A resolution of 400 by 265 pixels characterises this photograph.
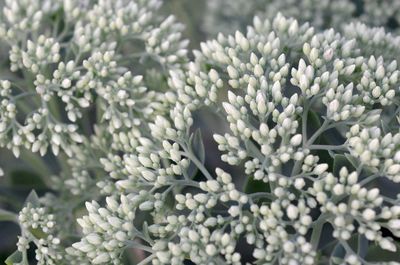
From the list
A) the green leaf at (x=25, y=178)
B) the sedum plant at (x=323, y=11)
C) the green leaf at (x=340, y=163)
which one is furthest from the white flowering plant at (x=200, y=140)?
the sedum plant at (x=323, y=11)

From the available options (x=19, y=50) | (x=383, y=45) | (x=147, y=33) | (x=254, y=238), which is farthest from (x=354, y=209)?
(x=19, y=50)

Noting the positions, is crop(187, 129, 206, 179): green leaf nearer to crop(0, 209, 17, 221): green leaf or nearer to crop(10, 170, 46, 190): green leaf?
crop(0, 209, 17, 221): green leaf

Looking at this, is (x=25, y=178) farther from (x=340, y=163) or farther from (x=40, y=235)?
(x=340, y=163)

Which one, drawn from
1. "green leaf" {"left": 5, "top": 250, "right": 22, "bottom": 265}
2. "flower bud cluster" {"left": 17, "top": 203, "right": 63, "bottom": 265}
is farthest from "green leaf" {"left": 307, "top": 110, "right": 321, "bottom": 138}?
"green leaf" {"left": 5, "top": 250, "right": 22, "bottom": 265}

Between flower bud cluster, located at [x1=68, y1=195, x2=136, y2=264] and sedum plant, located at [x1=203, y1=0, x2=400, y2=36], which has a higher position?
sedum plant, located at [x1=203, y1=0, x2=400, y2=36]

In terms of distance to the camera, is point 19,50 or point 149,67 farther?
point 149,67

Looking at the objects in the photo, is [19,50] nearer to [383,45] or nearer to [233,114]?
[233,114]

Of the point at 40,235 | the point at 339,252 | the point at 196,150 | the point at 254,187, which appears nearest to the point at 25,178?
the point at 40,235

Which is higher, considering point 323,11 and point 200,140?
point 323,11

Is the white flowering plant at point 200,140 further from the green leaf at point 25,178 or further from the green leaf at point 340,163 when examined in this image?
the green leaf at point 25,178
